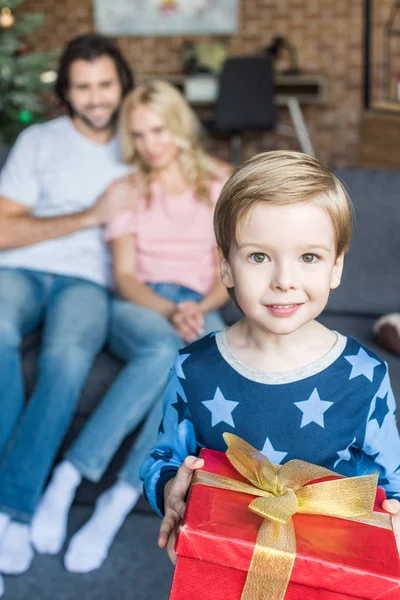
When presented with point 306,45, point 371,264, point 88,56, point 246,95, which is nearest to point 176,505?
point 371,264

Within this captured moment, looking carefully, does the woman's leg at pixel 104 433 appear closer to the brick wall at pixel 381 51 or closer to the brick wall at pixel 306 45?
the brick wall at pixel 381 51

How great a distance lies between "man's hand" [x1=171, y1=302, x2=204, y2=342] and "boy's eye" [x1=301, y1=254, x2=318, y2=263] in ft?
3.39

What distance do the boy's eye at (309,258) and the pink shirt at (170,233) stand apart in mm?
1198

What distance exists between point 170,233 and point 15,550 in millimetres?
901

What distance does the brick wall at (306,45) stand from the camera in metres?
5.77

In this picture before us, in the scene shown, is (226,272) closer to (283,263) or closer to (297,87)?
(283,263)

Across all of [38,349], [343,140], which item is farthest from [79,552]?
[343,140]

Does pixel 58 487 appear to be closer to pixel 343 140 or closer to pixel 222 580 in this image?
pixel 222 580

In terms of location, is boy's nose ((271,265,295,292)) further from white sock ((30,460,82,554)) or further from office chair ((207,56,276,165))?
office chair ((207,56,276,165))

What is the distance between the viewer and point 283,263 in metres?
0.81

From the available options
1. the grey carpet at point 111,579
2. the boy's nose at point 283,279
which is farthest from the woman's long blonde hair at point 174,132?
the boy's nose at point 283,279

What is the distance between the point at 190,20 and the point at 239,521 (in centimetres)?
578

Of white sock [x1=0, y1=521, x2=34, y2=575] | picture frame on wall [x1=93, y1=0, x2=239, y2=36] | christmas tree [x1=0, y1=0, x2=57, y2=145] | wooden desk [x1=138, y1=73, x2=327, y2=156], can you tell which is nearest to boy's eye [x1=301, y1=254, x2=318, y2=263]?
white sock [x1=0, y1=521, x2=34, y2=575]

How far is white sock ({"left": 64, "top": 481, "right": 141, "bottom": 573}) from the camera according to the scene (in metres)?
1.68
